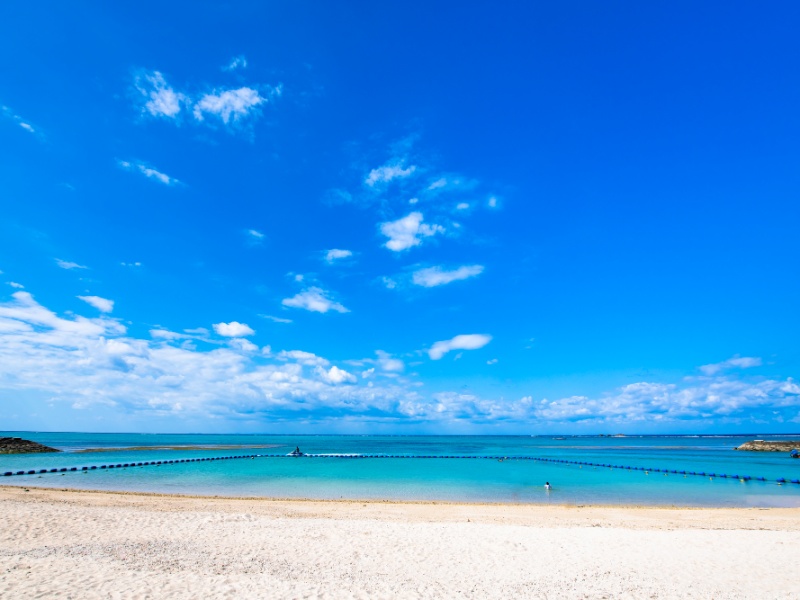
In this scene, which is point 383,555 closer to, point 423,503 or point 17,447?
point 423,503

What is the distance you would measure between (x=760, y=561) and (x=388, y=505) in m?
15.4

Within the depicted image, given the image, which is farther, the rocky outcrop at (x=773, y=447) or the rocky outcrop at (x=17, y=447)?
the rocky outcrop at (x=773, y=447)

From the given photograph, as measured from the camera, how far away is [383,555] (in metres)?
12.8

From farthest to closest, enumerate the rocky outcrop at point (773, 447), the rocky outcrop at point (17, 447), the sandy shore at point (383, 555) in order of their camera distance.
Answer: the rocky outcrop at point (773, 447), the rocky outcrop at point (17, 447), the sandy shore at point (383, 555)

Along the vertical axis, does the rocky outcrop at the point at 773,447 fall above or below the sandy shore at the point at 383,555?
above

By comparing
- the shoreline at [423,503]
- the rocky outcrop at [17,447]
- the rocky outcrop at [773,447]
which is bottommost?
the shoreline at [423,503]

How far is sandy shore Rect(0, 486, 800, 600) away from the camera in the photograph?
32.8 ft

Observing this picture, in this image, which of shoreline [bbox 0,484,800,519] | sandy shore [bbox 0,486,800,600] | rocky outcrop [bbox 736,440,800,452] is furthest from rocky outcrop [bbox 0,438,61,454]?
rocky outcrop [bbox 736,440,800,452]

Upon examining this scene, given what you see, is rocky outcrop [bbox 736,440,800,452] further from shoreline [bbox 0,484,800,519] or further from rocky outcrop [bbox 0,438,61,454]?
rocky outcrop [bbox 0,438,61,454]

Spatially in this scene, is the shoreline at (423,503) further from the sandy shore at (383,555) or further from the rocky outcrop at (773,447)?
the rocky outcrop at (773,447)

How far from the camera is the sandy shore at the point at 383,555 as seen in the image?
9992 mm

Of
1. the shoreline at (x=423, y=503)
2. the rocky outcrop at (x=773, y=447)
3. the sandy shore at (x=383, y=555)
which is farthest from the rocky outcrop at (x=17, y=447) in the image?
the rocky outcrop at (x=773, y=447)

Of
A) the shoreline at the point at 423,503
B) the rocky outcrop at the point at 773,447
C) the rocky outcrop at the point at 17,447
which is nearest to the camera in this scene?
the shoreline at the point at 423,503

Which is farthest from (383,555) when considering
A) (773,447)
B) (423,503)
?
(773,447)
